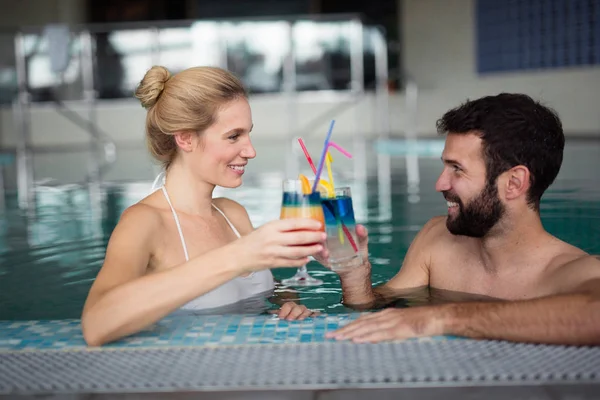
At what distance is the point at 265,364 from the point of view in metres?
1.90

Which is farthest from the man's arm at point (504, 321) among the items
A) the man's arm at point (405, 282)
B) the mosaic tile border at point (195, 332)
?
the man's arm at point (405, 282)

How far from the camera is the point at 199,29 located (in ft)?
40.9

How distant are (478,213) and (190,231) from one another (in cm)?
86

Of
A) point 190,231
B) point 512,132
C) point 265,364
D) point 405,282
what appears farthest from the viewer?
point 405,282

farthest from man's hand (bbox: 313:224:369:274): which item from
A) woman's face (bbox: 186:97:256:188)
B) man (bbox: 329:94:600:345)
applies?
woman's face (bbox: 186:97:256:188)

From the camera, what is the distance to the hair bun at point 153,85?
2.41m

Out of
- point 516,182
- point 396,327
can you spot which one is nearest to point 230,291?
point 396,327

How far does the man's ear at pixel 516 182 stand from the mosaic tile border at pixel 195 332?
22.1 inches

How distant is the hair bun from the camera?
2406 millimetres

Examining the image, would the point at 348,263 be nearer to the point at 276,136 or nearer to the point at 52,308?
the point at 52,308

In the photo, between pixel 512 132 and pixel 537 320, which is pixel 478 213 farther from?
pixel 537 320

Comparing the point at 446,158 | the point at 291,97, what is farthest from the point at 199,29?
the point at 446,158

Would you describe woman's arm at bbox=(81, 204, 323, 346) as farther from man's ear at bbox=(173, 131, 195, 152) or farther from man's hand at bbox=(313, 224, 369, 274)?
man's ear at bbox=(173, 131, 195, 152)

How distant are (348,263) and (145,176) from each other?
724cm
